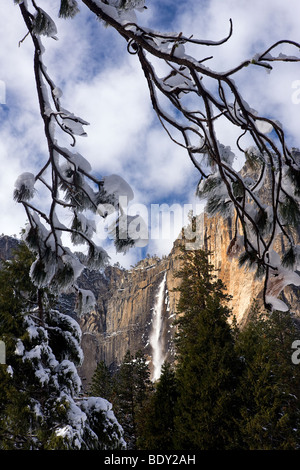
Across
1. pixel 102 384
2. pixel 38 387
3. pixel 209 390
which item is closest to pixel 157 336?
pixel 102 384

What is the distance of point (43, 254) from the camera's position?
2.70m

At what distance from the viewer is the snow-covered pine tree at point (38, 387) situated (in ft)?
21.1

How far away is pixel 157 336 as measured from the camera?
63.0 meters

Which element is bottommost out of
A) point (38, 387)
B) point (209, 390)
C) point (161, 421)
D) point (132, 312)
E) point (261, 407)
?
point (161, 421)

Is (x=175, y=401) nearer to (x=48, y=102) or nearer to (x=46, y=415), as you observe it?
(x=46, y=415)

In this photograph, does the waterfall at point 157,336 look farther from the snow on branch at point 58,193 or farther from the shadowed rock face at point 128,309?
the snow on branch at point 58,193

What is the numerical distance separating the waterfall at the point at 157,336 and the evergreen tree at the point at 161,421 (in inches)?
1837

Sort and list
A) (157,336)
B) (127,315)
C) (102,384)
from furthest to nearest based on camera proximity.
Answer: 1. (127,315)
2. (157,336)
3. (102,384)

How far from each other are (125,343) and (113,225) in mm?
65611

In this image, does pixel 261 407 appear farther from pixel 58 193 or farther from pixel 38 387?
pixel 58 193

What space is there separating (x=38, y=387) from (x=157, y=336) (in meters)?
57.9

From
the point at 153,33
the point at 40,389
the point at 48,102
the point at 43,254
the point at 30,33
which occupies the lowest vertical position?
the point at 40,389
